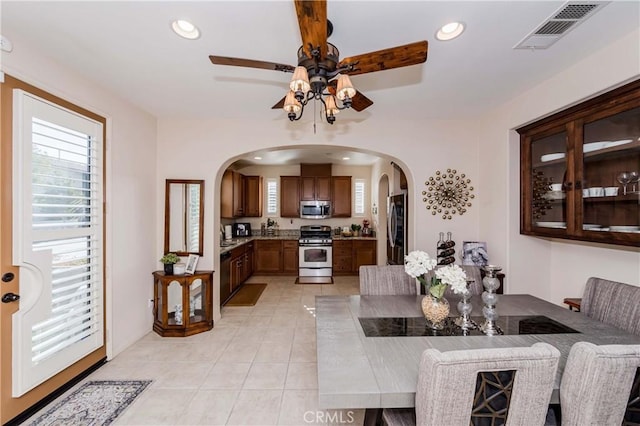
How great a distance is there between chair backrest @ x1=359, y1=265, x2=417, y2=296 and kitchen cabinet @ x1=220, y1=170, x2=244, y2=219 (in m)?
3.22

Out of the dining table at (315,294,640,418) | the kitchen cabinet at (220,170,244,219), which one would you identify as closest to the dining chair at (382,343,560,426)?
the dining table at (315,294,640,418)

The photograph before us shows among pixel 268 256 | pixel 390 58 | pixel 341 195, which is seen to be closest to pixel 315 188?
pixel 341 195

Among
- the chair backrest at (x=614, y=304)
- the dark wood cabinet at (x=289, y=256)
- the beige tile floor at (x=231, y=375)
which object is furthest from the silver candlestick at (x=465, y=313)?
the dark wood cabinet at (x=289, y=256)

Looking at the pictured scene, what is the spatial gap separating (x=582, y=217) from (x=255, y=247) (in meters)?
5.40

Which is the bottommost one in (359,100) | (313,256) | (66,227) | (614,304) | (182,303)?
(182,303)

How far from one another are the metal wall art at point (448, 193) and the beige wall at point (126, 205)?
3241 millimetres

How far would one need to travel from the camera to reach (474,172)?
349 centimetres

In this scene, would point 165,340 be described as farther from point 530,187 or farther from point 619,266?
point 619,266

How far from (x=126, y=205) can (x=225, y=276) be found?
6.22 ft

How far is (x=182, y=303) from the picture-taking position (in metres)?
3.25

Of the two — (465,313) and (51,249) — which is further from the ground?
(51,249)

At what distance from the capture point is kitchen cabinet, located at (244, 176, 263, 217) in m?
6.38

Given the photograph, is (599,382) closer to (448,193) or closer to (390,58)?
(390,58)

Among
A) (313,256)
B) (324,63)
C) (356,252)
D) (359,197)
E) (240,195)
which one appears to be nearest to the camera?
(324,63)
